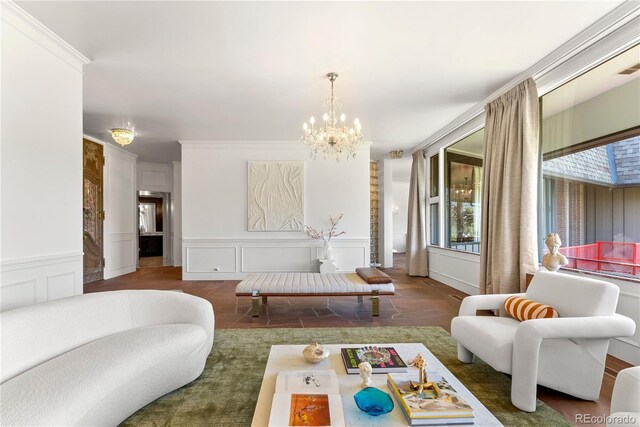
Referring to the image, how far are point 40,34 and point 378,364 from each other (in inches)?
147

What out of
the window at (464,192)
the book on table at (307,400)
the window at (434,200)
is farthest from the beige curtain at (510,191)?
the book on table at (307,400)

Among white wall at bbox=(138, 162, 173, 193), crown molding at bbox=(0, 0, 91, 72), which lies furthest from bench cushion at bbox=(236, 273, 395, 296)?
white wall at bbox=(138, 162, 173, 193)

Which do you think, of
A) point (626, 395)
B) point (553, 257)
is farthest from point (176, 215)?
point (626, 395)

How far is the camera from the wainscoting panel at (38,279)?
228cm

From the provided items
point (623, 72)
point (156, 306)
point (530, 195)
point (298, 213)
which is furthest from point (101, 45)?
point (623, 72)

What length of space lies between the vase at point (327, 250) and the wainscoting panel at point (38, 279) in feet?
13.0

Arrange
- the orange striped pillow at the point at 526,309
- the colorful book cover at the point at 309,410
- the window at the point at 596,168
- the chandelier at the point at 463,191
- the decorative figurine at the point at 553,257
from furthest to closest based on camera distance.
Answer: the chandelier at the point at 463,191 < the decorative figurine at the point at 553,257 < the window at the point at 596,168 < the orange striped pillow at the point at 526,309 < the colorful book cover at the point at 309,410

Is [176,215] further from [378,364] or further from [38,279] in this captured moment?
[378,364]

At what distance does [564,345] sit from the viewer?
2008 mm

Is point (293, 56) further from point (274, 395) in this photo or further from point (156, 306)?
point (274, 395)

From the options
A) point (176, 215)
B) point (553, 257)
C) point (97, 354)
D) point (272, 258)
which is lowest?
point (272, 258)

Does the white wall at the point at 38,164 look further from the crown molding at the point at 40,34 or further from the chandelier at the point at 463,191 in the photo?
the chandelier at the point at 463,191

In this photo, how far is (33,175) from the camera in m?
2.46

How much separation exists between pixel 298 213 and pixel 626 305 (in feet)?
16.0
